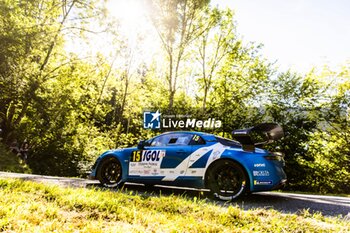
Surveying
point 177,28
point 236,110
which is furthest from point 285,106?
point 177,28

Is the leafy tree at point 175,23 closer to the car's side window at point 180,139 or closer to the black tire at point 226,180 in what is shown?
the car's side window at point 180,139

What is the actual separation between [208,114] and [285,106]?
429 centimetres

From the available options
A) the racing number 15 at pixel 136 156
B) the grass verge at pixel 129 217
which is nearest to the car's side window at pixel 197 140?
the racing number 15 at pixel 136 156

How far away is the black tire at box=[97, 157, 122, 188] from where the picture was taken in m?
6.29

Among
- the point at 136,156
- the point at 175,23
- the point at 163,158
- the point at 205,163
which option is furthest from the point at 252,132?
the point at 175,23

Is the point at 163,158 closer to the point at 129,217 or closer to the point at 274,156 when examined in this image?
the point at 274,156

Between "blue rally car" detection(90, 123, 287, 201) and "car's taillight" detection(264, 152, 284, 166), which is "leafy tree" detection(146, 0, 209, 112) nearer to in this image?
"blue rally car" detection(90, 123, 287, 201)

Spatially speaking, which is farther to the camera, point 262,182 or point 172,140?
point 172,140

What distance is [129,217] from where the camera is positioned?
302 centimetres

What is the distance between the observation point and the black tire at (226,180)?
472 centimetres

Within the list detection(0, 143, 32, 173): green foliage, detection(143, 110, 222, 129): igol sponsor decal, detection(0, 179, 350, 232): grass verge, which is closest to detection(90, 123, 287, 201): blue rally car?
detection(0, 179, 350, 232): grass verge

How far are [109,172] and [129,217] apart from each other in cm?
356

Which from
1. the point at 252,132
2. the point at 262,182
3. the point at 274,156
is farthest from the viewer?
the point at 252,132

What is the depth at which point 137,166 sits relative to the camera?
19.6 ft
